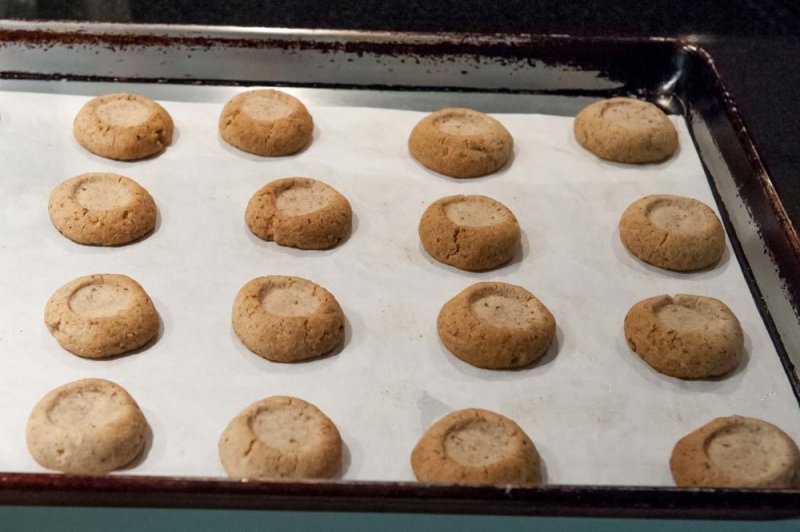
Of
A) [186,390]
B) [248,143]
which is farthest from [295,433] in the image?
[248,143]

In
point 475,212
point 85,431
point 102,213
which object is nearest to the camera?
point 85,431

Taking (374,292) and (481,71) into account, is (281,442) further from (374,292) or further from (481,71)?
(481,71)

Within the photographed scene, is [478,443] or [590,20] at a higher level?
[590,20]

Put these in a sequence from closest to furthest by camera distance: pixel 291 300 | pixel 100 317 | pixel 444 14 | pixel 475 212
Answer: pixel 100 317 → pixel 291 300 → pixel 475 212 → pixel 444 14

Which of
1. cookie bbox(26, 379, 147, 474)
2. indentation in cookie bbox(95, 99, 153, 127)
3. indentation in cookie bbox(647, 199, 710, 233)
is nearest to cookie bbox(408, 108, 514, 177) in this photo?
indentation in cookie bbox(647, 199, 710, 233)

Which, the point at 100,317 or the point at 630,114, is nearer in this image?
the point at 100,317

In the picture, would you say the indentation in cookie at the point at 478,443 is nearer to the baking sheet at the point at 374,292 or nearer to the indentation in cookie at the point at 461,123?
the baking sheet at the point at 374,292

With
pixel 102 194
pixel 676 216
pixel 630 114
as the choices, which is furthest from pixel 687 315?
pixel 102 194

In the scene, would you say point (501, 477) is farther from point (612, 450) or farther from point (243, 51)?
point (243, 51)
